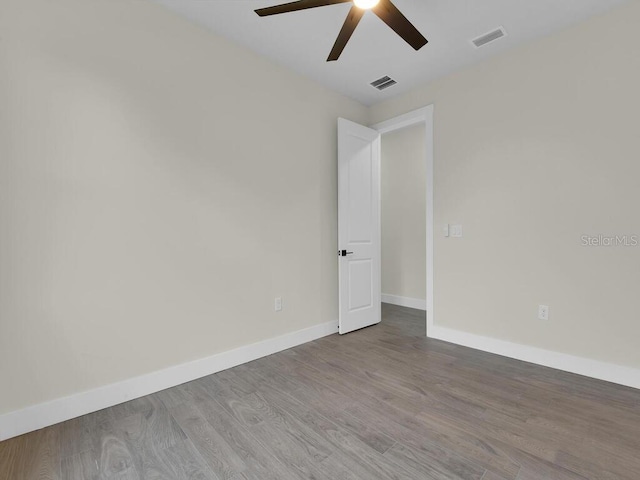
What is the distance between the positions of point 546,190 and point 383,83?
2.01m

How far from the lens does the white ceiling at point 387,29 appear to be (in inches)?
91.2

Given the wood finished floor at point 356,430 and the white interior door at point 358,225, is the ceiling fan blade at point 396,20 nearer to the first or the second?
the white interior door at point 358,225

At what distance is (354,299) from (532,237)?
75.1 inches

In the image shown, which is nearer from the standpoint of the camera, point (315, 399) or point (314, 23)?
point (315, 399)

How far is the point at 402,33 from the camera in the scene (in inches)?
79.4

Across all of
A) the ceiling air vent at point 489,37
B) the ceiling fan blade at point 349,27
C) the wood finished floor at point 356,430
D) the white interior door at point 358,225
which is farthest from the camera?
the white interior door at point 358,225

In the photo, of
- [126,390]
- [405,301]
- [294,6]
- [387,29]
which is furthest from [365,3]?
[405,301]

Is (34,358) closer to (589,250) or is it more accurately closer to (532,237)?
(532,237)

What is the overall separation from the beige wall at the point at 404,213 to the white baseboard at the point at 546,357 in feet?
4.89

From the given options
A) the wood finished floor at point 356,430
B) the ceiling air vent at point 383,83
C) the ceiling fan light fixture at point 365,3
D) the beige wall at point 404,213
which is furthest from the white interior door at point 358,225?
the ceiling fan light fixture at point 365,3

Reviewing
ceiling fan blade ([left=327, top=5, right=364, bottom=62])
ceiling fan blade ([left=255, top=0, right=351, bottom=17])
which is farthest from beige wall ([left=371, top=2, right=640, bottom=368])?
ceiling fan blade ([left=255, top=0, right=351, bottom=17])

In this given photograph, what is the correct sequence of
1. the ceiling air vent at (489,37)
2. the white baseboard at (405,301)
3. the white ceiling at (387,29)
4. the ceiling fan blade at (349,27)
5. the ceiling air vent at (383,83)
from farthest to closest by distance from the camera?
1. the white baseboard at (405,301)
2. the ceiling air vent at (383,83)
3. the ceiling air vent at (489,37)
4. the white ceiling at (387,29)
5. the ceiling fan blade at (349,27)

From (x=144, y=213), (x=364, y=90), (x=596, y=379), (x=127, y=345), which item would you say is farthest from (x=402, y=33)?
(x=596, y=379)

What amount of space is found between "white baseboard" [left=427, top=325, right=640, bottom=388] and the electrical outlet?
0.96 ft
